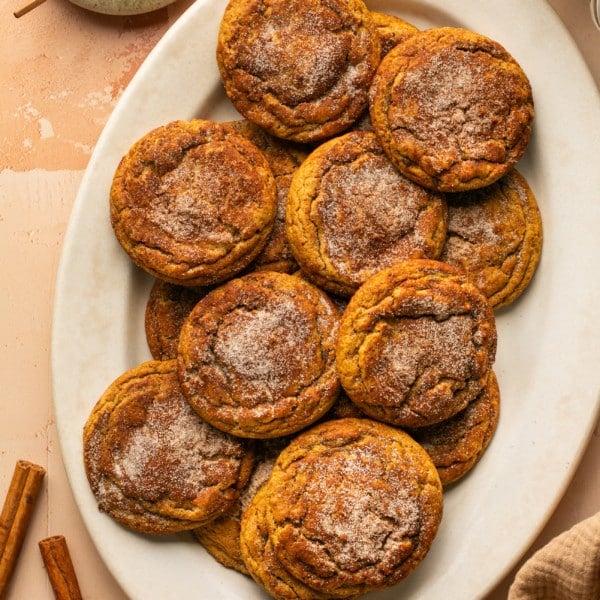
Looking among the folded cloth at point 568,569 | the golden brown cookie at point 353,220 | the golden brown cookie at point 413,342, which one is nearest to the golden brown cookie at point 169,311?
the golden brown cookie at point 353,220

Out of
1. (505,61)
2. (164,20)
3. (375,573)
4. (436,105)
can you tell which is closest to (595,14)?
(505,61)

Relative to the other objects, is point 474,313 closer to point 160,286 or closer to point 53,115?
point 160,286

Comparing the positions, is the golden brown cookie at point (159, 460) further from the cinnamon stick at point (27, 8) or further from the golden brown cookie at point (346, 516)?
the cinnamon stick at point (27, 8)

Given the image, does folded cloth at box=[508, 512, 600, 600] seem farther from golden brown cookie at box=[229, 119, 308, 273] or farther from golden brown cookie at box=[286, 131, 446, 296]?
golden brown cookie at box=[229, 119, 308, 273]

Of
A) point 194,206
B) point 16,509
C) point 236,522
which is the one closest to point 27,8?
point 194,206

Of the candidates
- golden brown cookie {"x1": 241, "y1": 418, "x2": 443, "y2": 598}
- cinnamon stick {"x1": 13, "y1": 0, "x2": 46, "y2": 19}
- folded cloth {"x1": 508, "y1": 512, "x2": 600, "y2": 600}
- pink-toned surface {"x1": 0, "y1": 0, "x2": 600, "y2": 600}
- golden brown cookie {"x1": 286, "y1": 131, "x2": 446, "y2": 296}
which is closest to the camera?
folded cloth {"x1": 508, "y1": 512, "x2": 600, "y2": 600}

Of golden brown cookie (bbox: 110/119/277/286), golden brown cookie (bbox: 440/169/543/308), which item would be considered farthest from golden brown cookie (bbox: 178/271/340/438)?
golden brown cookie (bbox: 440/169/543/308)

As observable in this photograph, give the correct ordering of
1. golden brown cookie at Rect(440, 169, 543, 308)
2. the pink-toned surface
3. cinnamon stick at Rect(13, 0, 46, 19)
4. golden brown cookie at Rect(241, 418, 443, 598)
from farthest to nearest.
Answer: the pink-toned surface < cinnamon stick at Rect(13, 0, 46, 19) < golden brown cookie at Rect(440, 169, 543, 308) < golden brown cookie at Rect(241, 418, 443, 598)
